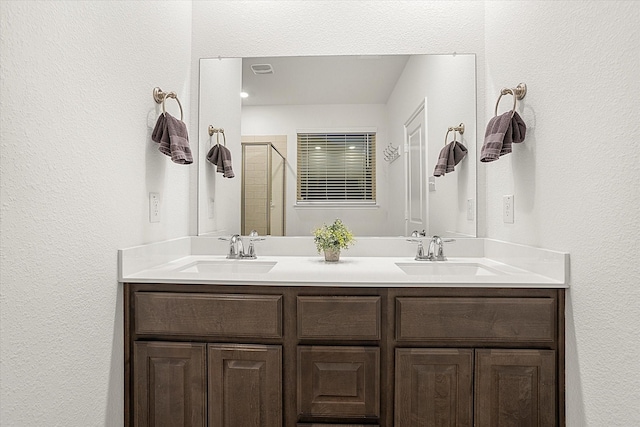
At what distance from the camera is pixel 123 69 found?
4.80 ft

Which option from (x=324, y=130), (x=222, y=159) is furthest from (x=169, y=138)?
(x=324, y=130)

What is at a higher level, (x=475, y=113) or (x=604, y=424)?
(x=475, y=113)

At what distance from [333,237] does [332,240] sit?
0.7 inches

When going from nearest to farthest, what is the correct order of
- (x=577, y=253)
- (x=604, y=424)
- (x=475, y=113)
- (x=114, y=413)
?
1. (x=604, y=424)
2. (x=577, y=253)
3. (x=114, y=413)
4. (x=475, y=113)

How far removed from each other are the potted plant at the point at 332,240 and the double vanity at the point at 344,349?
16.7 inches

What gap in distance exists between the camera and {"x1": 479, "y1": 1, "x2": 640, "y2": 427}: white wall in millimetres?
1034

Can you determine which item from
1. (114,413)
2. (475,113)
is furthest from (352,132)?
(114,413)

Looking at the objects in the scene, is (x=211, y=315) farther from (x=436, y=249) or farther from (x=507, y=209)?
(x=507, y=209)

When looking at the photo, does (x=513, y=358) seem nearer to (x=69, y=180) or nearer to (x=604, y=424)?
(x=604, y=424)

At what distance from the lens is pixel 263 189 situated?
6.97 ft

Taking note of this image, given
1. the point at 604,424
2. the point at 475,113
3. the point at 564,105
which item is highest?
the point at 475,113

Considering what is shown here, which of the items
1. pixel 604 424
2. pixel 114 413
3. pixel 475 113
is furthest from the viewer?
pixel 475 113

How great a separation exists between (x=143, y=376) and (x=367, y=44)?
184cm

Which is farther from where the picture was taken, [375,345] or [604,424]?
[375,345]
